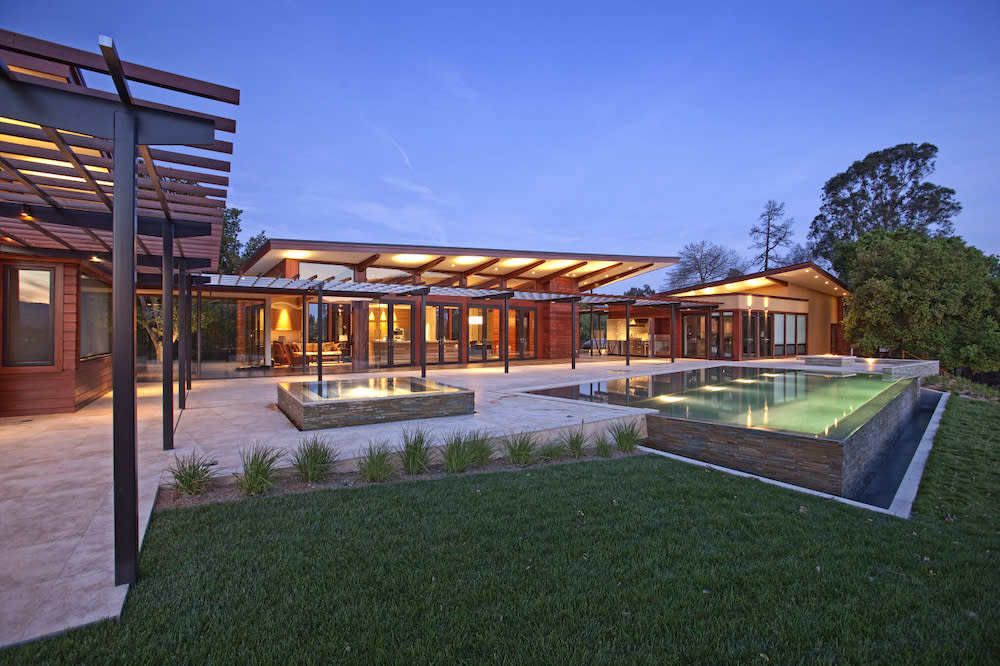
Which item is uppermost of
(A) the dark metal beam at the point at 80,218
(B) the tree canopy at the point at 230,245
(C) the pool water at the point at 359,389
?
(B) the tree canopy at the point at 230,245

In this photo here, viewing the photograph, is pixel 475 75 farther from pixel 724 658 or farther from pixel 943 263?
pixel 724 658

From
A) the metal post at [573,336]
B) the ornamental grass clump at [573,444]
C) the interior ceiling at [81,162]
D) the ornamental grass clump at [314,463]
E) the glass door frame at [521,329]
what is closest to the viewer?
the interior ceiling at [81,162]

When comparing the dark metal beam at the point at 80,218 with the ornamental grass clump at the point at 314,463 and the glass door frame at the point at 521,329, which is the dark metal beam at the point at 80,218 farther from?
the glass door frame at the point at 521,329

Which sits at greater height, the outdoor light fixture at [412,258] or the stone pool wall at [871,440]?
the outdoor light fixture at [412,258]

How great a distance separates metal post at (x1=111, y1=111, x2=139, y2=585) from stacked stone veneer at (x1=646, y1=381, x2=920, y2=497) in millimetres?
6542

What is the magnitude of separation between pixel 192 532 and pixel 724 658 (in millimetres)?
3364

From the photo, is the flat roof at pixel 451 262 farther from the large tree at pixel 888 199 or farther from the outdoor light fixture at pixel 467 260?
the large tree at pixel 888 199

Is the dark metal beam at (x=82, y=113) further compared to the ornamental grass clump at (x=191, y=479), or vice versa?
the ornamental grass clump at (x=191, y=479)

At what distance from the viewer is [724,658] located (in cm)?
221

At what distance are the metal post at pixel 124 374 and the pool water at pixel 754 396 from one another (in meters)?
6.88

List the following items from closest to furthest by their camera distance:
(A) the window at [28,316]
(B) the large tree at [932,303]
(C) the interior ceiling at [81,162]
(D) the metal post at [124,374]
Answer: (D) the metal post at [124,374], (C) the interior ceiling at [81,162], (A) the window at [28,316], (B) the large tree at [932,303]

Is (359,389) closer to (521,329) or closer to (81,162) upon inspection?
(81,162)

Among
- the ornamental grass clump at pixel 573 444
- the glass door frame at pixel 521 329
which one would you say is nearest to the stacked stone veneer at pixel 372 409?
the ornamental grass clump at pixel 573 444

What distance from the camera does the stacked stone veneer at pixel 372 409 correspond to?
678cm
